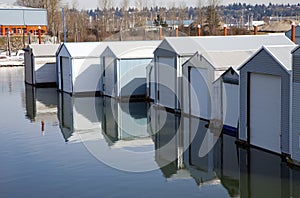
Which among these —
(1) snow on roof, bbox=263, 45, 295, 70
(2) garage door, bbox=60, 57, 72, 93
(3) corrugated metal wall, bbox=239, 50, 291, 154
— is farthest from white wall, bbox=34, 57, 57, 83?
(1) snow on roof, bbox=263, 45, 295, 70

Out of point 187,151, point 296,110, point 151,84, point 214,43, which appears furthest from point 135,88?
point 296,110

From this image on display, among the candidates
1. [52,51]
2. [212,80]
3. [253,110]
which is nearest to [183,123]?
[212,80]

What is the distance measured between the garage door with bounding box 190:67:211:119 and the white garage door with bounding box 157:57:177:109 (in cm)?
137

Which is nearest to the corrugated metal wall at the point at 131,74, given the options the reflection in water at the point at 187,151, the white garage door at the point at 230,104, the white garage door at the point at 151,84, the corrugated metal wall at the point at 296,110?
the white garage door at the point at 151,84

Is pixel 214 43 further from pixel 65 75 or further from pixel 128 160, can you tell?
pixel 65 75

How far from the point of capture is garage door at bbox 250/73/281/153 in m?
13.0

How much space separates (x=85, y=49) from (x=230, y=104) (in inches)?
502

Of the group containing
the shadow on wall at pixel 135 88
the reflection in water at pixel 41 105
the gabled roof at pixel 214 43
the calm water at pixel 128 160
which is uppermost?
the gabled roof at pixel 214 43

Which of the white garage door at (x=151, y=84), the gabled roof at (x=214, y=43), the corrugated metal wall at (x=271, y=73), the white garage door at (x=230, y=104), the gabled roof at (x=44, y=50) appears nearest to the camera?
the corrugated metal wall at (x=271, y=73)

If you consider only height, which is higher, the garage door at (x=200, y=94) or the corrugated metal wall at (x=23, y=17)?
the corrugated metal wall at (x=23, y=17)

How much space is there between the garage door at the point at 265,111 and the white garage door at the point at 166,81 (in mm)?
6081

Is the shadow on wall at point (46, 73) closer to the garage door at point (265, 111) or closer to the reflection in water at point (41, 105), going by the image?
the reflection in water at point (41, 105)

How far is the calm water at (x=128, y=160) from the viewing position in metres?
11.0

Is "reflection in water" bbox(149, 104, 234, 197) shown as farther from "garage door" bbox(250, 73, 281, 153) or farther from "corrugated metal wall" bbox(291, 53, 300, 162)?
"corrugated metal wall" bbox(291, 53, 300, 162)
